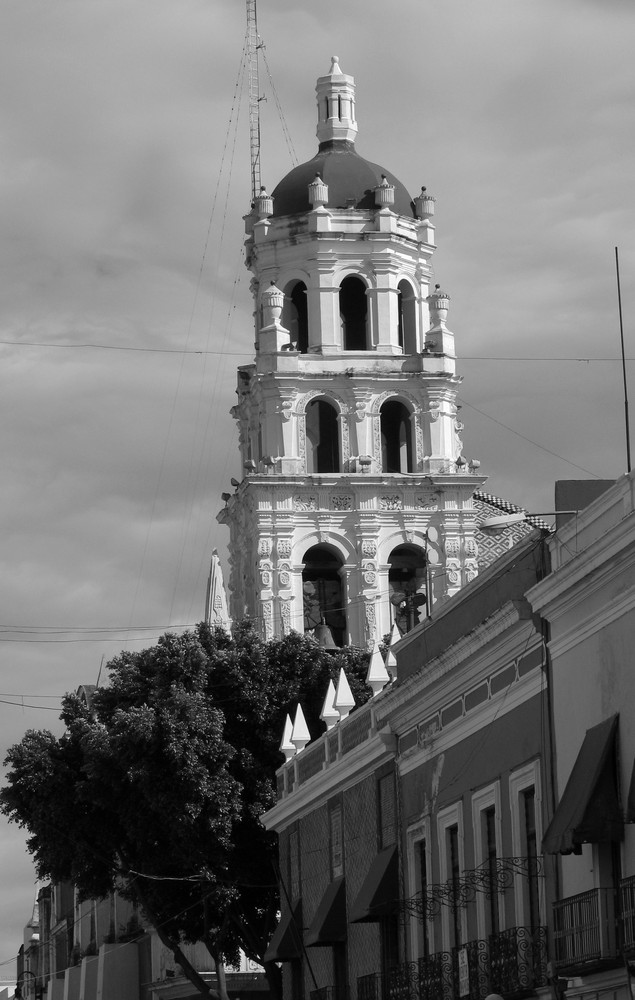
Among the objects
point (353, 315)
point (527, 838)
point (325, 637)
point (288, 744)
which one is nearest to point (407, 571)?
point (353, 315)

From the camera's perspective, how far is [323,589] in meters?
66.9

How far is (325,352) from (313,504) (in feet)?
16.7

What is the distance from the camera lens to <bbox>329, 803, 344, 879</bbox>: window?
36812 mm

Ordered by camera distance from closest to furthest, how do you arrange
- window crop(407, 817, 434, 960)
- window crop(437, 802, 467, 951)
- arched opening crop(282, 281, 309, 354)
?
window crop(437, 802, 467, 951) < window crop(407, 817, 434, 960) < arched opening crop(282, 281, 309, 354)

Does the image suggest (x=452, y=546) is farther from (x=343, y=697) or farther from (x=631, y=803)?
(x=631, y=803)

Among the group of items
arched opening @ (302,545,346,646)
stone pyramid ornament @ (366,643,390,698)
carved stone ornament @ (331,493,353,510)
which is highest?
carved stone ornament @ (331,493,353,510)

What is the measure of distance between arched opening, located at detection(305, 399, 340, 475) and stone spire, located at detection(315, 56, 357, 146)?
9.12 metres

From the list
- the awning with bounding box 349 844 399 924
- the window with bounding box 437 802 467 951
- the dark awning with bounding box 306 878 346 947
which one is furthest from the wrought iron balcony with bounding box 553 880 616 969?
the dark awning with bounding box 306 878 346 947

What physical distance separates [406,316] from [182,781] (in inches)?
1157

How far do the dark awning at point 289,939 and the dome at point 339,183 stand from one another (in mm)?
34439

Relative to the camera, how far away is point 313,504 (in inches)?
2618

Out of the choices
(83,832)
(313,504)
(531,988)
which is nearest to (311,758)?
(83,832)

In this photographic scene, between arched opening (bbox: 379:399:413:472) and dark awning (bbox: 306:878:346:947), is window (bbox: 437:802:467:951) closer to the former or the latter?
dark awning (bbox: 306:878:346:947)

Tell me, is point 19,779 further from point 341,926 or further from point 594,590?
point 594,590
